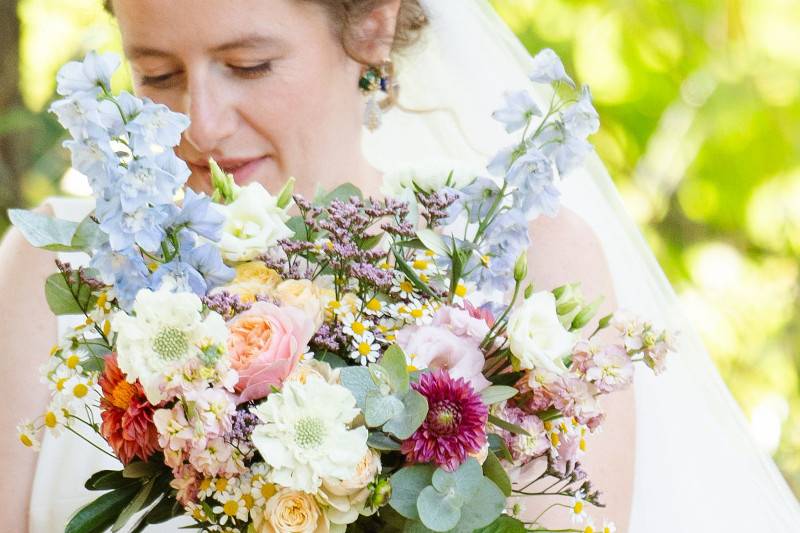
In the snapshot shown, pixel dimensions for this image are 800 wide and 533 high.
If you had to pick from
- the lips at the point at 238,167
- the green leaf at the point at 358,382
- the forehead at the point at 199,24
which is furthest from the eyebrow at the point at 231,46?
the green leaf at the point at 358,382

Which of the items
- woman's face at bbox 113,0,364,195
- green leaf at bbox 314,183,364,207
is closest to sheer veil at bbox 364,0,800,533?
woman's face at bbox 113,0,364,195

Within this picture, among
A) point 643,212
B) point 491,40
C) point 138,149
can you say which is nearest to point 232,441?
point 138,149

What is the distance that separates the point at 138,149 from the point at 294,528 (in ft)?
0.91

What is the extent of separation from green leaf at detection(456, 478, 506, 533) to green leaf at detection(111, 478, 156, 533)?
0.74 ft

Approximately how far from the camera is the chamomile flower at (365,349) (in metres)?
0.79

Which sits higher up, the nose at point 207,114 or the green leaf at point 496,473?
the nose at point 207,114

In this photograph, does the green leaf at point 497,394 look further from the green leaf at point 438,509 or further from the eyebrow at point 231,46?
the eyebrow at point 231,46

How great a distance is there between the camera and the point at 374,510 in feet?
2.51

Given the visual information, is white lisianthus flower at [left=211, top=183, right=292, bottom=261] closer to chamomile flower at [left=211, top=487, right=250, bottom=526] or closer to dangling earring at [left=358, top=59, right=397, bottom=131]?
chamomile flower at [left=211, top=487, right=250, bottom=526]

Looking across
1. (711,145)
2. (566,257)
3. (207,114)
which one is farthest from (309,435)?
(711,145)

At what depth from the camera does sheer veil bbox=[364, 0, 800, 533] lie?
1421 millimetres

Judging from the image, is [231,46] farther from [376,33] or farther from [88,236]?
[88,236]

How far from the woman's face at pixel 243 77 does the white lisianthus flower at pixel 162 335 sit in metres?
0.58

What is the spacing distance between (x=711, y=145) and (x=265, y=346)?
7.30ft
